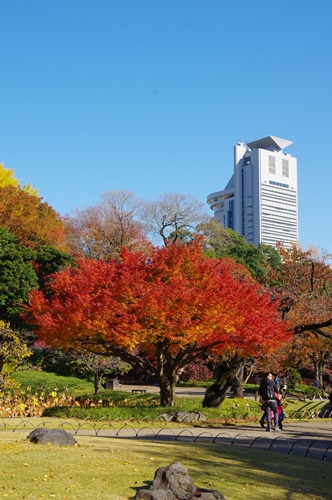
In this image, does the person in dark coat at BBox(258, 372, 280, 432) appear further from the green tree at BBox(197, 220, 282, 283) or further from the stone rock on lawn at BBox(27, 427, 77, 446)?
the green tree at BBox(197, 220, 282, 283)

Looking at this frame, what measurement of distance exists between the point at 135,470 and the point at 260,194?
151 metres

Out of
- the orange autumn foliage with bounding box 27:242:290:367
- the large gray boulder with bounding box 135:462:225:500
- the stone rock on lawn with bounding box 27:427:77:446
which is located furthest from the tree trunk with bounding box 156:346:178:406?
the large gray boulder with bounding box 135:462:225:500

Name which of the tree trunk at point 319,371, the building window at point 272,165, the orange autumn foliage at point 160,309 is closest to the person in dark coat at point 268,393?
the orange autumn foliage at point 160,309

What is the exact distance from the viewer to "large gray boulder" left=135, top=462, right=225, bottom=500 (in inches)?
331

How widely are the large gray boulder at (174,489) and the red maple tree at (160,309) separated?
413 inches

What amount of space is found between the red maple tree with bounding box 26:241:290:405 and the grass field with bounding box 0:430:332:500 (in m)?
6.63

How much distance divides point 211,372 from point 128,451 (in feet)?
120

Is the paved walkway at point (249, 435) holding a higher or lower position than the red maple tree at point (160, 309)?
lower

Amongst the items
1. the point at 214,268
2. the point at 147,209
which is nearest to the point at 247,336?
the point at 214,268

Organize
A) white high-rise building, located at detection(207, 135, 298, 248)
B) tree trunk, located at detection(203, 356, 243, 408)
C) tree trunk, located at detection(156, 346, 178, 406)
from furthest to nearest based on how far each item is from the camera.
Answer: white high-rise building, located at detection(207, 135, 298, 248), tree trunk, located at detection(203, 356, 243, 408), tree trunk, located at detection(156, 346, 178, 406)

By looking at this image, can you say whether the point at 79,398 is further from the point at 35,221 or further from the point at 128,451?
the point at 35,221

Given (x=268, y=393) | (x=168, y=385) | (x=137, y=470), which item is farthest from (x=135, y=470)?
(x=168, y=385)

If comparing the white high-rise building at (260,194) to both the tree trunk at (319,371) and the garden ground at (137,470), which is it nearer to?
the tree trunk at (319,371)

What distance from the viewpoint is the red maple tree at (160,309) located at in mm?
19547
